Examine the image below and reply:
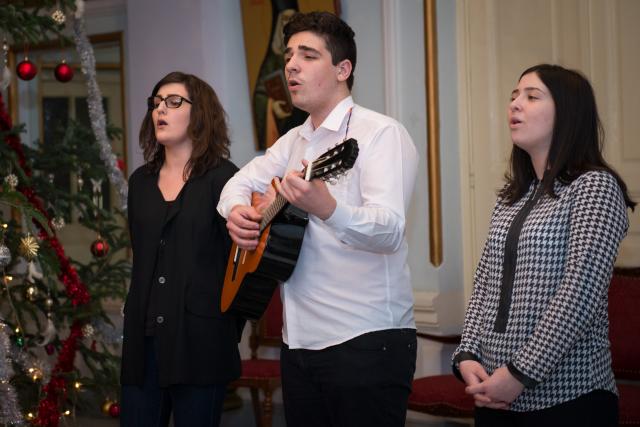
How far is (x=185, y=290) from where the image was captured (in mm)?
2672

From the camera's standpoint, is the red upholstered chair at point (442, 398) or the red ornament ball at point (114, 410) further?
the red ornament ball at point (114, 410)

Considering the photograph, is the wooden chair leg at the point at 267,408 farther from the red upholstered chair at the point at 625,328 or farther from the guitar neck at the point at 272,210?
the guitar neck at the point at 272,210

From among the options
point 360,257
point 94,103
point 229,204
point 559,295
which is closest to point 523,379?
point 559,295

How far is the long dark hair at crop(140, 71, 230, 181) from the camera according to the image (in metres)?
2.87

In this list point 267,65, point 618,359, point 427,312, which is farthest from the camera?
point 267,65

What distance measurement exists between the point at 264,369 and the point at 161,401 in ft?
7.07

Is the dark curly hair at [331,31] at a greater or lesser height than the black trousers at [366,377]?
greater

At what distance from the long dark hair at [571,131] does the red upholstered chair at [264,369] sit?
9.17 feet

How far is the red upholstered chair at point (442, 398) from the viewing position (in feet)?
12.7

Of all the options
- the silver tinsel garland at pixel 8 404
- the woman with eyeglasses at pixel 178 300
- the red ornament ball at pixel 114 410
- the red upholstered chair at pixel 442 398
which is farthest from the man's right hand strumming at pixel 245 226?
the red ornament ball at pixel 114 410

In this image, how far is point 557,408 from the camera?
208cm

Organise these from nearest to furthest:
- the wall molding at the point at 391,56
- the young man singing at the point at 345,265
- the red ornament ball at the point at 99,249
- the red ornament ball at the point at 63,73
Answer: the young man singing at the point at 345,265 → the red ornament ball at the point at 63,73 → the red ornament ball at the point at 99,249 → the wall molding at the point at 391,56

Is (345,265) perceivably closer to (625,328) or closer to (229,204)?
(229,204)

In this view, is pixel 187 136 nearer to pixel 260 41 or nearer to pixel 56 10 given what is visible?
pixel 56 10
